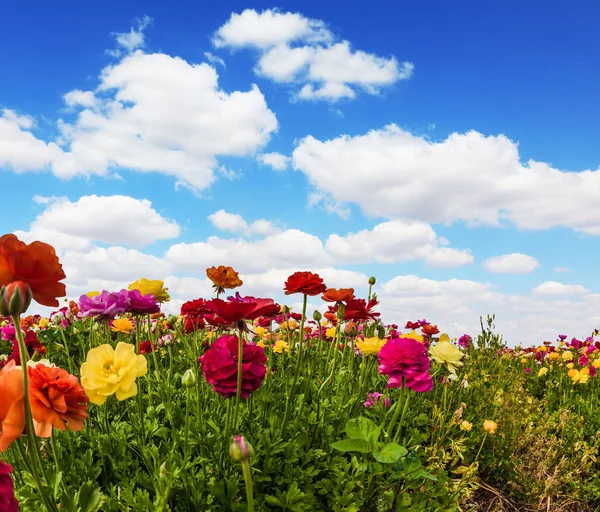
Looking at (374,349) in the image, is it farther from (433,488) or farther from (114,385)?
(114,385)

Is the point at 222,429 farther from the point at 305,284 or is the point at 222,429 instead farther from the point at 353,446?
the point at 305,284

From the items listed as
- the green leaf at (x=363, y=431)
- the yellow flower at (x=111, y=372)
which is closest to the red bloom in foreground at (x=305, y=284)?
the green leaf at (x=363, y=431)

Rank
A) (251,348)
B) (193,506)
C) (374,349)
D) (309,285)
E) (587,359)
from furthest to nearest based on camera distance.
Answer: (587,359), (374,349), (309,285), (251,348), (193,506)

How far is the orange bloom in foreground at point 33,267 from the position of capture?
4.35ft

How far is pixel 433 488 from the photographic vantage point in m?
2.86

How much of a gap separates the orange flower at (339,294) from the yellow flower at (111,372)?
4.29ft

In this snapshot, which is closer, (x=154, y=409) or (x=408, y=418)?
(x=154, y=409)

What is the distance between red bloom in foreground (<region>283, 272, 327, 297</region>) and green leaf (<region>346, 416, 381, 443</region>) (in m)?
0.64

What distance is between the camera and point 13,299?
1247mm

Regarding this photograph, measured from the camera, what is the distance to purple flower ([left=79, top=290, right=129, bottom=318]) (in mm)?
2641

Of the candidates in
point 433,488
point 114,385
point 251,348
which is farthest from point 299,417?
point 114,385

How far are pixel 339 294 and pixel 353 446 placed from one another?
99 centimetres

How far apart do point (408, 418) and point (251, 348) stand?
1874 millimetres

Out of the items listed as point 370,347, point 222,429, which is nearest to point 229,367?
point 222,429
